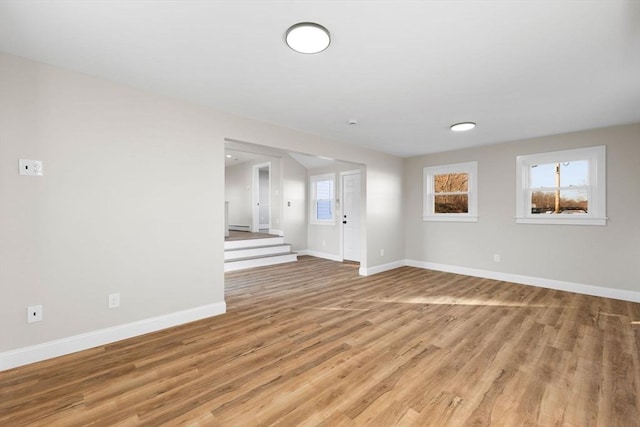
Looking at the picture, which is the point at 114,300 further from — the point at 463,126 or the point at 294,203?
the point at 294,203

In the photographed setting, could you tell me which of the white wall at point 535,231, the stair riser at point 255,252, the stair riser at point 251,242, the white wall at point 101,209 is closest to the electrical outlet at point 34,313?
the white wall at point 101,209

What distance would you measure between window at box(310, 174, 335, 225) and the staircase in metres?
1.17

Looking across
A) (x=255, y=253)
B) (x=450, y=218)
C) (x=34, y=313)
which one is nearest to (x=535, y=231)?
(x=450, y=218)

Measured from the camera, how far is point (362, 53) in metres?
2.08

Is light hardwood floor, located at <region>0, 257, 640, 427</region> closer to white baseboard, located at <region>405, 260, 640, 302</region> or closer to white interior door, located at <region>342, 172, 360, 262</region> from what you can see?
white baseboard, located at <region>405, 260, 640, 302</region>

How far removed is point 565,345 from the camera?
250 cm

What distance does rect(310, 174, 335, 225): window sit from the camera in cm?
704

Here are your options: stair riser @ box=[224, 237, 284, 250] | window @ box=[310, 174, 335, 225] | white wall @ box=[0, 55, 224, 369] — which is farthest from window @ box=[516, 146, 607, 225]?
stair riser @ box=[224, 237, 284, 250]

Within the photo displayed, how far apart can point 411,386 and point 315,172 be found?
19.9 feet

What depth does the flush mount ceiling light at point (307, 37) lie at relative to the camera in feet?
5.82

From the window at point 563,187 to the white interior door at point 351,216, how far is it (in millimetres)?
3128

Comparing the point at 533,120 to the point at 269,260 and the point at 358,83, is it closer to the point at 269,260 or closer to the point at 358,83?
the point at 358,83

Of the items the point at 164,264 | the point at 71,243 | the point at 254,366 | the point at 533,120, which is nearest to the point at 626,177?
the point at 533,120

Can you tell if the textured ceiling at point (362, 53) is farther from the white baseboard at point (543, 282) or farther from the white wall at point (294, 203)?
the white wall at point (294, 203)
